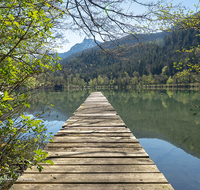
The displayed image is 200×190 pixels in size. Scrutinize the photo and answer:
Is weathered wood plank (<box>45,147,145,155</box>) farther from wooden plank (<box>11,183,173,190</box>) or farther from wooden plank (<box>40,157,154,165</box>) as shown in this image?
wooden plank (<box>11,183,173,190</box>)

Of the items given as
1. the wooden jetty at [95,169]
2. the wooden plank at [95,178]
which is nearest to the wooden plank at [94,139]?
the wooden jetty at [95,169]

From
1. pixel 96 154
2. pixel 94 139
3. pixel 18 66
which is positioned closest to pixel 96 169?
pixel 96 154

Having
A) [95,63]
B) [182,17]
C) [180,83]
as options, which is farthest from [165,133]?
[95,63]

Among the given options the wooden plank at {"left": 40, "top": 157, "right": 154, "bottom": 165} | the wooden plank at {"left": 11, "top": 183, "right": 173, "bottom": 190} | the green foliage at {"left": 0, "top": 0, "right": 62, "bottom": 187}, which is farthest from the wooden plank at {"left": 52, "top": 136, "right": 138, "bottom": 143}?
the wooden plank at {"left": 11, "top": 183, "right": 173, "bottom": 190}

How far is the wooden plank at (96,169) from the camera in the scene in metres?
1.80

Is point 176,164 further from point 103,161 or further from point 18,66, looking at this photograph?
point 18,66

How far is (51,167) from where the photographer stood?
6.14ft

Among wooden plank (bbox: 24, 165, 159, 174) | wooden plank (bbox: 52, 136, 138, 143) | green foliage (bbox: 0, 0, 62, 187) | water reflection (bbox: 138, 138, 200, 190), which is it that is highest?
green foliage (bbox: 0, 0, 62, 187)

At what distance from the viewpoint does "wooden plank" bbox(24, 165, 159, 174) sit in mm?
1798

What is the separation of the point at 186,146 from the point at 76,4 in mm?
8628

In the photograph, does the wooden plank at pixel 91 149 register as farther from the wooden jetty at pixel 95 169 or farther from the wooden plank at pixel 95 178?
the wooden plank at pixel 95 178

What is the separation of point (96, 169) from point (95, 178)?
0.60 feet

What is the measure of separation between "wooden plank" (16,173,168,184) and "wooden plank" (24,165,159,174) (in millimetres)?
66

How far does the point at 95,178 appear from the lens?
166 cm
